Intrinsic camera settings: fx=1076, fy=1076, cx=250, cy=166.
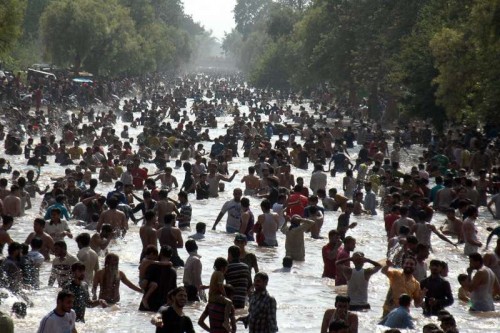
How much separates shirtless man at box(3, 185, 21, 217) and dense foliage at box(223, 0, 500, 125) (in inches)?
627

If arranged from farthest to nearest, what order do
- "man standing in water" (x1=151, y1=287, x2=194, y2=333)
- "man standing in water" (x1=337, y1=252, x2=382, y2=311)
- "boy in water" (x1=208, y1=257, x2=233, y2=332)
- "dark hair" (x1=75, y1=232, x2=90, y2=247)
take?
"dark hair" (x1=75, y1=232, x2=90, y2=247)
"man standing in water" (x1=337, y1=252, x2=382, y2=311)
"boy in water" (x1=208, y1=257, x2=233, y2=332)
"man standing in water" (x1=151, y1=287, x2=194, y2=333)

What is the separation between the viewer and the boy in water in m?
11.3

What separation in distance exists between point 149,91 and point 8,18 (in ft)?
154

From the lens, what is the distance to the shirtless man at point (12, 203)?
21.4m

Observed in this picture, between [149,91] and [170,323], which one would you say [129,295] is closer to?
[170,323]

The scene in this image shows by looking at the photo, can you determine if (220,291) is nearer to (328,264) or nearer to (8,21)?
(328,264)

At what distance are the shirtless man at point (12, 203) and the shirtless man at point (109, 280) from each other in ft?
25.0

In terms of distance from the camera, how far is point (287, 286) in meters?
17.3

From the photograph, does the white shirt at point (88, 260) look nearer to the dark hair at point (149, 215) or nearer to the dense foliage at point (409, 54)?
the dark hair at point (149, 215)

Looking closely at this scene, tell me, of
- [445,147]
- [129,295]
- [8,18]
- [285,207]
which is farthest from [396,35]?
[129,295]

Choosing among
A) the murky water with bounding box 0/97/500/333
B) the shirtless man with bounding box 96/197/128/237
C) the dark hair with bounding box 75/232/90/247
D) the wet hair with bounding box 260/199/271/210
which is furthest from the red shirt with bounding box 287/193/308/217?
the dark hair with bounding box 75/232/90/247

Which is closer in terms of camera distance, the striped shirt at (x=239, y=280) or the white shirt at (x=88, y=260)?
the striped shirt at (x=239, y=280)

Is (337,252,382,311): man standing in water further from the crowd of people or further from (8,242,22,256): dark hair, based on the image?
(8,242,22,256): dark hair

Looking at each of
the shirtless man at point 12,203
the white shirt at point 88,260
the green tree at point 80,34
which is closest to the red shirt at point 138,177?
the shirtless man at point 12,203
